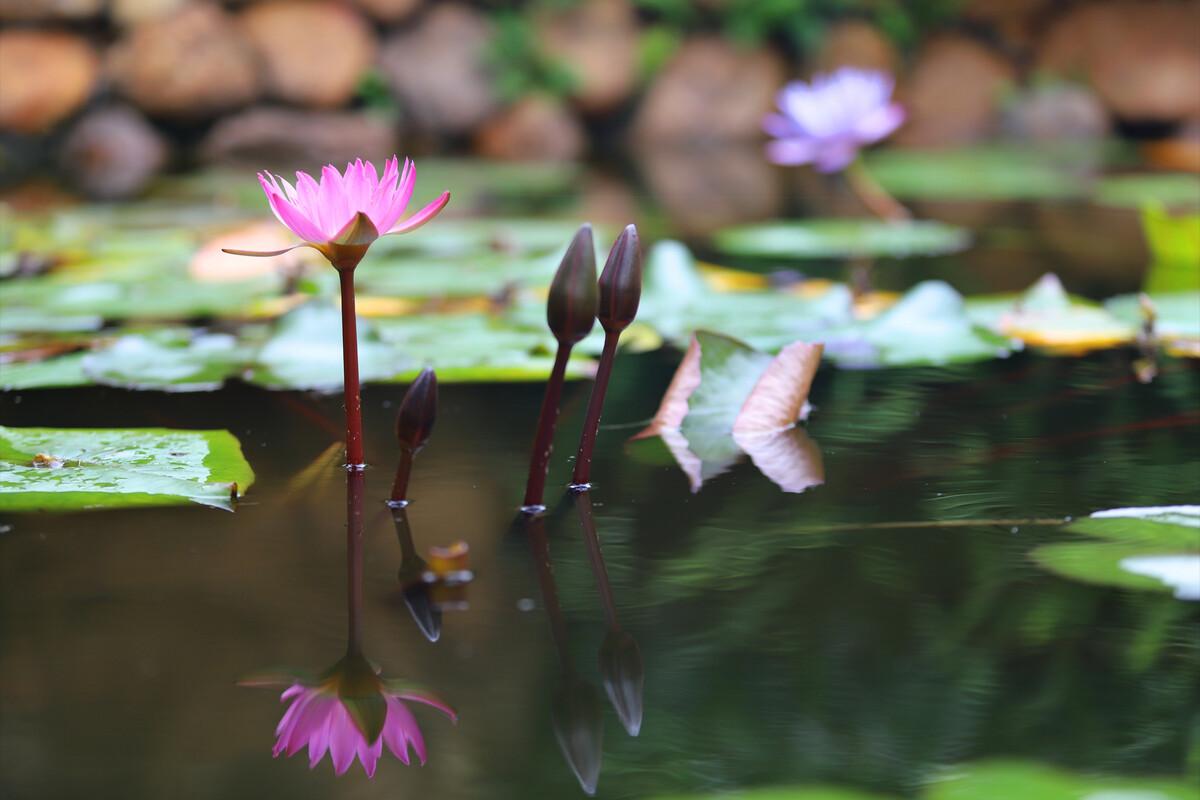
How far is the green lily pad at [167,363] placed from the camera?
1.07 metres

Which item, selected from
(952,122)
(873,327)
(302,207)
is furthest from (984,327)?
(952,122)

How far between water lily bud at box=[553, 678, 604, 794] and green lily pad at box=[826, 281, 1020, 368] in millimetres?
709

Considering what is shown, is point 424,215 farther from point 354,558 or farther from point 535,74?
point 535,74

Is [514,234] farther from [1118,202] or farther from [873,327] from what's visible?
[1118,202]

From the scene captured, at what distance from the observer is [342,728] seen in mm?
483

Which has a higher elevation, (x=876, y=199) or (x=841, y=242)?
(x=876, y=199)

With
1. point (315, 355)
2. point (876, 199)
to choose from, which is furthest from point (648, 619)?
point (876, 199)

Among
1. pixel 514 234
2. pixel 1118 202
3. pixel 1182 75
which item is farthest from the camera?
pixel 1182 75

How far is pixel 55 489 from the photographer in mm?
750

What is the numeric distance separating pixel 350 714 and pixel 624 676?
112 millimetres

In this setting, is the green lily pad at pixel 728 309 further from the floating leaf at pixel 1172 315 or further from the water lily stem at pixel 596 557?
the water lily stem at pixel 596 557

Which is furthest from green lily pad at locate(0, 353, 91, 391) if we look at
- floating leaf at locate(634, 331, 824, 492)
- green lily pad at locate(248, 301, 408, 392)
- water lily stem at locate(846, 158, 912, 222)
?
water lily stem at locate(846, 158, 912, 222)

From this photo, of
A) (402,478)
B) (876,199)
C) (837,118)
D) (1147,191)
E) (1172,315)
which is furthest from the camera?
(876,199)

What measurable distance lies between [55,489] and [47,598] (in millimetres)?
153
